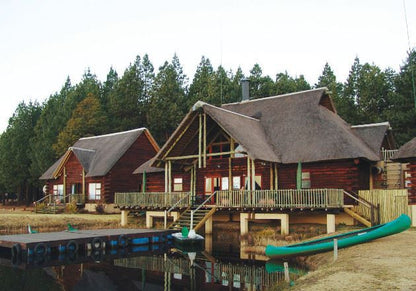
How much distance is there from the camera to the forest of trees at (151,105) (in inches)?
2441

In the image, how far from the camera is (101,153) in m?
48.5

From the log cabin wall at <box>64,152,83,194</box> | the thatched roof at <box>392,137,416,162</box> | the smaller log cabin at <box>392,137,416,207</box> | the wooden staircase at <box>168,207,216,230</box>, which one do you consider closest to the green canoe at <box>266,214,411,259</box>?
the smaller log cabin at <box>392,137,416,207</box>

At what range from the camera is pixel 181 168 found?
37.0m

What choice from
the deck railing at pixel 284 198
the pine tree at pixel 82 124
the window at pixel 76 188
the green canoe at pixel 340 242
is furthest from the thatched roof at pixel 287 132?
the pine tree at pixel 82 124

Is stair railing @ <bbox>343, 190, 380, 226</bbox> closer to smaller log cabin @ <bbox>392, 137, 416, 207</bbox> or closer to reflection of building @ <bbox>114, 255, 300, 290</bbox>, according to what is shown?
smaller log cabin @ <bbox>392, 137, 416, 207</bbox>

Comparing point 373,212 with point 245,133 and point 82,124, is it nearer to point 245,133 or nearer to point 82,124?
point 245,133

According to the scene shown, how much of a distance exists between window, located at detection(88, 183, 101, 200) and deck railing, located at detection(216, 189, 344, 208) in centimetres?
2051

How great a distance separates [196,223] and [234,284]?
1189 centimetres

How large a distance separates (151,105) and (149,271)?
166ft

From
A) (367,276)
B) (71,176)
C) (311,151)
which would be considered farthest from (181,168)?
(367,276)

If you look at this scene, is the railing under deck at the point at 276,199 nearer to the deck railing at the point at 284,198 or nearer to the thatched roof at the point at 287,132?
the deck railing at the point at 284,198

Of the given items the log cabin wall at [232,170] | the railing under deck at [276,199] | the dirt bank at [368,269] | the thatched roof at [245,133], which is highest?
the thatched roof at [245,133]

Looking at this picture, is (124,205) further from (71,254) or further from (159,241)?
(71,254)

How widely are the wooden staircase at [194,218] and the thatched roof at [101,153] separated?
15972 mm
